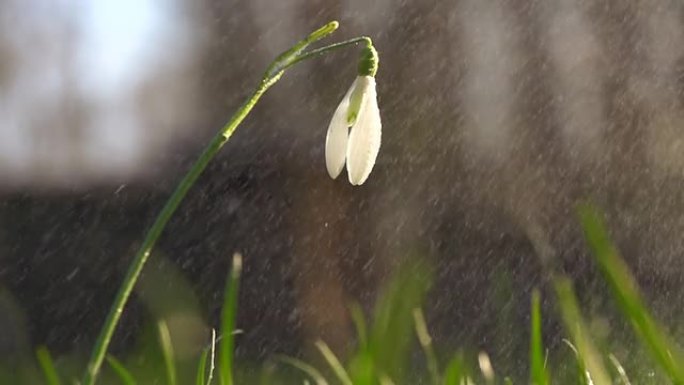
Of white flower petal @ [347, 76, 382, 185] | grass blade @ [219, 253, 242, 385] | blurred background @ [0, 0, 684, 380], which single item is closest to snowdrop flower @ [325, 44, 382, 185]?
white flower petal @ [347, 76, 382, 185]

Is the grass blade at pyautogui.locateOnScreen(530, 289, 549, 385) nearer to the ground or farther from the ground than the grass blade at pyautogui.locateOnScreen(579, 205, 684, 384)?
nearer to the ground

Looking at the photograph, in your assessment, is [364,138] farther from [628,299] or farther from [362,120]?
[628,299]

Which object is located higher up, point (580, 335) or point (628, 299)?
point (628, 299)

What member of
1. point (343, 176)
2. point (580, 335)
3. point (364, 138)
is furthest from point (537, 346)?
point (343, 176)

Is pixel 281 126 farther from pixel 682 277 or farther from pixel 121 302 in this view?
pixel 121 302

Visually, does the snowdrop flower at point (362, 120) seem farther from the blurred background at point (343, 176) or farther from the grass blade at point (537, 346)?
the blurred background at point (343, 176)

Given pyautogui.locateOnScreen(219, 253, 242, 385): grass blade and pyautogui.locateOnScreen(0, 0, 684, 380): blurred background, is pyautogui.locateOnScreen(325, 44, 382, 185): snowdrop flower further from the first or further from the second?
pyautogui.locateOnScreen(0, 0, 684, 380): blurred background

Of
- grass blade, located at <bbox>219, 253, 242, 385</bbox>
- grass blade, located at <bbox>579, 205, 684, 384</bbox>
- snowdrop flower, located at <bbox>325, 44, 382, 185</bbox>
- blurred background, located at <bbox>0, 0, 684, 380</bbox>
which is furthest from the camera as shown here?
blurred background, located at <bbox>0, 0, 684, 380</bbox>
